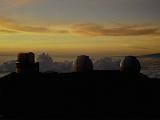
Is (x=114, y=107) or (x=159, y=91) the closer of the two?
(x=114, y=107)

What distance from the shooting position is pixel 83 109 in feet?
91.6

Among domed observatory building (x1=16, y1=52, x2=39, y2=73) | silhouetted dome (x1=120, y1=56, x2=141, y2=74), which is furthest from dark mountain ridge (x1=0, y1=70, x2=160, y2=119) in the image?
silhouetted dome (x1=120, y1=56, x2=141, y2=74)

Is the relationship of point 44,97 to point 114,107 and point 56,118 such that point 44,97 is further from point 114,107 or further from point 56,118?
point 114,107

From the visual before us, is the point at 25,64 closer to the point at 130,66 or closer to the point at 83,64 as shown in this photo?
the point at 83,64

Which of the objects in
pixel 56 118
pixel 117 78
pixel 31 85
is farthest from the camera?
pixel 117 78

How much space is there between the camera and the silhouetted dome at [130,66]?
3416 centimetres

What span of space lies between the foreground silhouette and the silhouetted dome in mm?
3592

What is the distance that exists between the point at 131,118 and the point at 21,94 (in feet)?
29.8

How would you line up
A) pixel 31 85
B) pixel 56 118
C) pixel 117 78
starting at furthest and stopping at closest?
pixel 117 78 → pixel 31 85 → pixel 56 118

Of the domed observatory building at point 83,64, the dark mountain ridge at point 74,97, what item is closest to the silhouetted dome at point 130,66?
the domed observatory building at point 83,64

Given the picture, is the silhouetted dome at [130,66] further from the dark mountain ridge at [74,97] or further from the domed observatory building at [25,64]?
the domed observatory building at [25,64]

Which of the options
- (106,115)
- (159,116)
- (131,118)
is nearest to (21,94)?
(106,115)

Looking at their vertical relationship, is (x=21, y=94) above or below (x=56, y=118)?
above

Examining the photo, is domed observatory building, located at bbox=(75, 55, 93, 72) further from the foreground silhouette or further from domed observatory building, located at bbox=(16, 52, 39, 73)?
domed observatory building, located at bbox=(16, 52, 39, 73)
